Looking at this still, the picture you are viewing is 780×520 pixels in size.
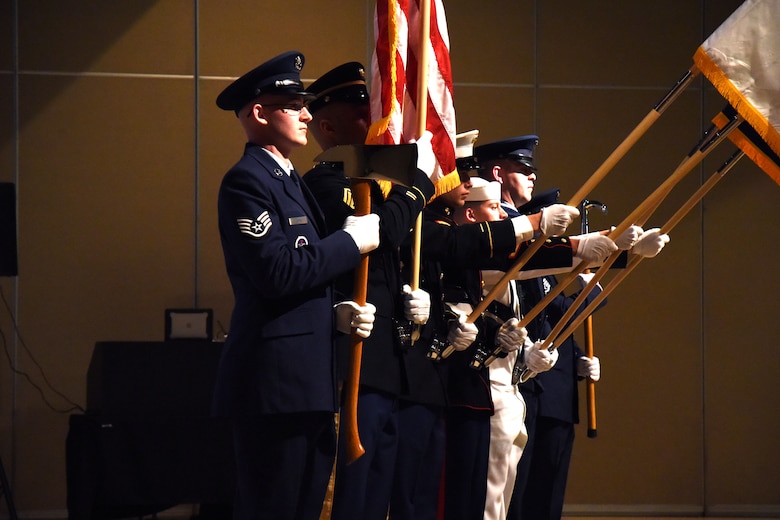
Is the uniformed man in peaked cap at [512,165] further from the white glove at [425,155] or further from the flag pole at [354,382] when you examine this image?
the flag pole at [354,382]

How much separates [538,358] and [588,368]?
0.60 m

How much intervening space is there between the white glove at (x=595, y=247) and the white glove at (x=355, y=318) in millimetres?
959

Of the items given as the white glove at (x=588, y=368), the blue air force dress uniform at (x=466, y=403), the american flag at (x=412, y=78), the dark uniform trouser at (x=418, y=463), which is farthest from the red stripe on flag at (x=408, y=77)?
the white glove at (x=588, y=368)

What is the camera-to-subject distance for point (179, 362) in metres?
4.35

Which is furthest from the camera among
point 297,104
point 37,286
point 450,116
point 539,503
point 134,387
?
point 37,286

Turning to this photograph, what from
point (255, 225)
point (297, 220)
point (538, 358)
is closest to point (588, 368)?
point (538, 358)

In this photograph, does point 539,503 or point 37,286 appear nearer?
point 539,503

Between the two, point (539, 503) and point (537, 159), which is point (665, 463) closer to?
point (537, 159)

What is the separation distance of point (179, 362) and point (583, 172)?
2301 mm

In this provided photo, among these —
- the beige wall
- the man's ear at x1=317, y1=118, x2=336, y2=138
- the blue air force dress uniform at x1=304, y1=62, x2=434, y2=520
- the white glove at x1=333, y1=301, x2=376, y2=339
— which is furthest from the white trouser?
the beige wall

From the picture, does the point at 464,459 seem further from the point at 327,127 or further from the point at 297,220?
the point at 297,220

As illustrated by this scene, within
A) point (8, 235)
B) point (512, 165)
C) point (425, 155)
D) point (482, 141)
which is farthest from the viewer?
point (482, 141)

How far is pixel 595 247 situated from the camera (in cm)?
320

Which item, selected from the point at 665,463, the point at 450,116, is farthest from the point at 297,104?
the point at 665,463
